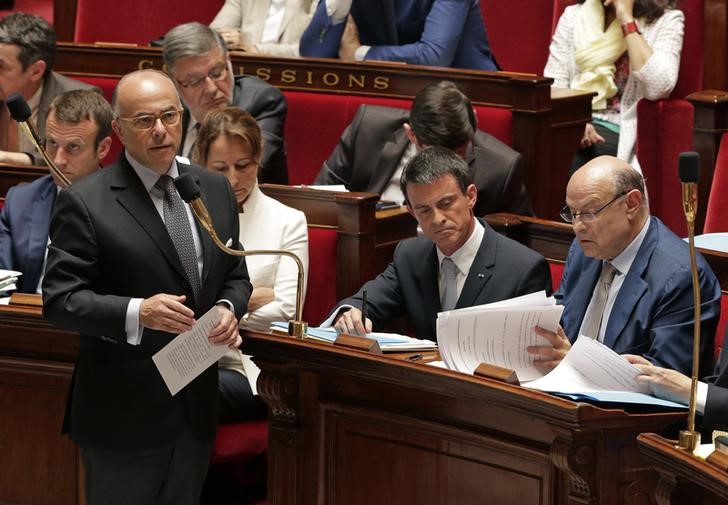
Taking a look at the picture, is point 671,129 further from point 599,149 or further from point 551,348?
point 551,348

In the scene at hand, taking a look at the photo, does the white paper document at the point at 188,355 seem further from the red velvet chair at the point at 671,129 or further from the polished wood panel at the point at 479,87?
the red velvet chair at the point at 671,129

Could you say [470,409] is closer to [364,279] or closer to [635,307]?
[635,307]

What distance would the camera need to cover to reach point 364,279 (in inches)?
111

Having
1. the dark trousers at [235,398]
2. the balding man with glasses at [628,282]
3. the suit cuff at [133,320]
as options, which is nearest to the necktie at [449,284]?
the balding man with glasses at [628,282]

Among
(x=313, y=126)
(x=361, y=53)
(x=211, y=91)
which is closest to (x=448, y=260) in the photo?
(x=211, y=91)

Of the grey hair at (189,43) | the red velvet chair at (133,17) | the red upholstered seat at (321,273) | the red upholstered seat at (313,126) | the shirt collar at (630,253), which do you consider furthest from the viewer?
the red velvet chair at (133,17)

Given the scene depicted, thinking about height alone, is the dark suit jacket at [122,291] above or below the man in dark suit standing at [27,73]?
below

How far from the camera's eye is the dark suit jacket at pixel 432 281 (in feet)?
7.64

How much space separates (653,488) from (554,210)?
1.73m

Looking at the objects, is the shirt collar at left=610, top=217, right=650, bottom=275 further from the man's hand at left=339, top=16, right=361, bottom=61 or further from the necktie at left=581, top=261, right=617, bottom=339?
the man's hand at left=339, top=16, right=361, bottom=61

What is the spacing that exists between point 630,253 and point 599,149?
5.85 feet

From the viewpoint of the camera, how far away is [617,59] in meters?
3.90

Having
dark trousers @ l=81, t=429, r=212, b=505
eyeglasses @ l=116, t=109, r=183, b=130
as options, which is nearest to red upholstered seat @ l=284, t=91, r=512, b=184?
eyeglasses @ l=116, t=109, r=183, b=130

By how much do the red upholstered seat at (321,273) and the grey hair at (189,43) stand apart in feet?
1.99
